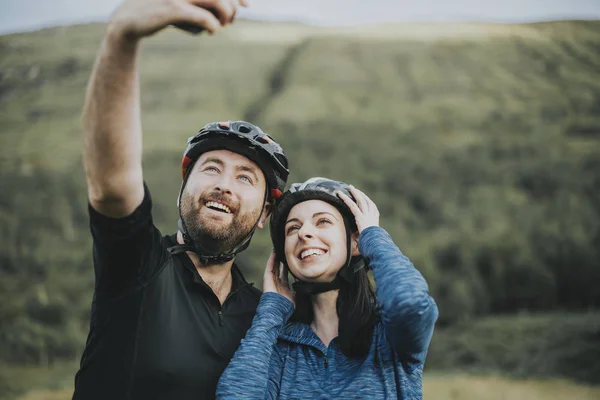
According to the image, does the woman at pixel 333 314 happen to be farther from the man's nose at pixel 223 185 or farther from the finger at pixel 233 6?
the finger at pixel 233 6

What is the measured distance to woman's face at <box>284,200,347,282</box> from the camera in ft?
15.1

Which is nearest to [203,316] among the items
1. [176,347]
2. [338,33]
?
[176,347]

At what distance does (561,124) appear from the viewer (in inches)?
1714

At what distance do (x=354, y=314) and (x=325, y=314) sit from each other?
0.36m

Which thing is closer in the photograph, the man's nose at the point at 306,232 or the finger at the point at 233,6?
the finger at the point at 233,6

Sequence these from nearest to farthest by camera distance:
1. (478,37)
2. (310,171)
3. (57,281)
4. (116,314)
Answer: (116,314) < (57,281) < (310,171) < (478,37)

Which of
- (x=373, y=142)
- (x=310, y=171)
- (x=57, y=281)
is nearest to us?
(x=57, y=281)

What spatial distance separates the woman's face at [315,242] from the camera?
4602 millimetres

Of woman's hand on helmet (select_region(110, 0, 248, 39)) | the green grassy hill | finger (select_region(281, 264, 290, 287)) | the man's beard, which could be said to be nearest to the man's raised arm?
woman's hand on helmet (select_region(110, 0, 248, 39))

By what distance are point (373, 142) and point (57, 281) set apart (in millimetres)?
22622

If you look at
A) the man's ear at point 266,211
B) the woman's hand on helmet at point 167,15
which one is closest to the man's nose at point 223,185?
the man's ear at point 266,211

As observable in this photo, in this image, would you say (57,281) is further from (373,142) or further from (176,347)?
(176,347)

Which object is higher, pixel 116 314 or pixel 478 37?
pixel 478 37

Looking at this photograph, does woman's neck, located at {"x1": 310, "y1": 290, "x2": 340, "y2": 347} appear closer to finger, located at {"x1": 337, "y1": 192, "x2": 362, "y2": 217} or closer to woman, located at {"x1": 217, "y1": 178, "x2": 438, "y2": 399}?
woman, located at {"x1": 217, "y1": 178, "x2": 438, "y2": 399}
